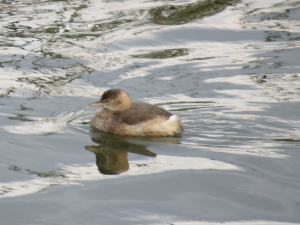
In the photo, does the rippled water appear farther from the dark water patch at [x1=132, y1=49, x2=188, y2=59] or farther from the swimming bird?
the swimming bird

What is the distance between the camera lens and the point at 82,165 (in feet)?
20.7

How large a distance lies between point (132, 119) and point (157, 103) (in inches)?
53.2

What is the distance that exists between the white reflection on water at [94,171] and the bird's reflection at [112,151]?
0.37ft

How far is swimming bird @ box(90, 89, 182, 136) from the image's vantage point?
7.43 meters

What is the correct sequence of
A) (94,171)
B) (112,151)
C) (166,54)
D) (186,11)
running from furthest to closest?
(186,11)
(166,54)
(112,151)
(94,171)

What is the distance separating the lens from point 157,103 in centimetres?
878

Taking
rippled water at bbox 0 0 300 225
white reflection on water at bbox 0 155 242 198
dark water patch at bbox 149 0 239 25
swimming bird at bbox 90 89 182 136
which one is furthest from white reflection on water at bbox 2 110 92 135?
dark water patch at bbox 149 0 239 25

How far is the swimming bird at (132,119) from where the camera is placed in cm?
743

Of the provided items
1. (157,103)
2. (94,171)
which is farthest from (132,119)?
(94,171)

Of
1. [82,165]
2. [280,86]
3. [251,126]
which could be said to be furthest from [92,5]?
[82,165]

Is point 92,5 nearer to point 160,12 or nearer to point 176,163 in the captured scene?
point 160,12

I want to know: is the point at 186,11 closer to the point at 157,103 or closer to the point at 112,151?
the point at 157,103

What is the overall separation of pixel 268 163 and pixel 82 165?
201cm

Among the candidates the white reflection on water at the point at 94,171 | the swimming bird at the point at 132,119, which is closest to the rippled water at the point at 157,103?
the white reflection on water at the point at 94,171
